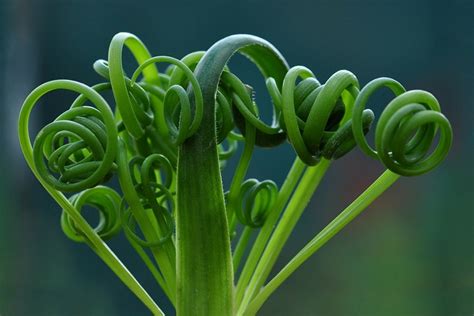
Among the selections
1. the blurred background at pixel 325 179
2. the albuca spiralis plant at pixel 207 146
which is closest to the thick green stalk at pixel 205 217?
the albuca spiralis plant at pixel 207 146

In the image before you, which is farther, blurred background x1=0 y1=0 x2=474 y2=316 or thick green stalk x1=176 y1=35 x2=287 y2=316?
blurred background x1=0 y1=0 x2=474 y2=316

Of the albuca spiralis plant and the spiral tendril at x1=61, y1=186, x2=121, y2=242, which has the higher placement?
the albuca spiralis plant

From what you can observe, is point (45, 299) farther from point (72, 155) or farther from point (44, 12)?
point (72, 155)

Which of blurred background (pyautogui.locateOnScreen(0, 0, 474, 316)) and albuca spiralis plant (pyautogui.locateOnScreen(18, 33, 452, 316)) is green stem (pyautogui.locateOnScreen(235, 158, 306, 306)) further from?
blurred background (pyautogui.locateOnScreen(0, 0, 474, 316))

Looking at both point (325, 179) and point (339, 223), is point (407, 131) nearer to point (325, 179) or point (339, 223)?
point (339, 223)

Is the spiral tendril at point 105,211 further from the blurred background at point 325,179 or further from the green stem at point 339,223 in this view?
the blurred background at point 325,179

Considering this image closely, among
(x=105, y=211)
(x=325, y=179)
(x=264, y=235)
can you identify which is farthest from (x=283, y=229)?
(x=325, y=179)

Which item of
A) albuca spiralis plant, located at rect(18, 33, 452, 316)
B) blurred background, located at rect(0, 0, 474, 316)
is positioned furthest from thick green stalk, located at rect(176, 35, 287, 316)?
blurred background, located at rect(0, 0, 474, 316)
